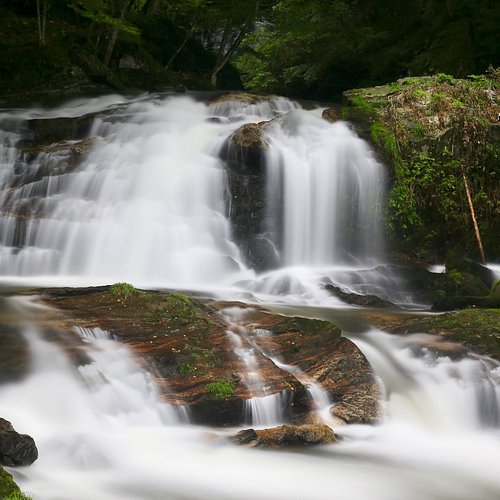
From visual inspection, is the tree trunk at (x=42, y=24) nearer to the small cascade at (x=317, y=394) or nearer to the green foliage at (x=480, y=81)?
the green foliage at (x=480, y=81)

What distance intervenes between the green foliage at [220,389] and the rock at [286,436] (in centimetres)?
44

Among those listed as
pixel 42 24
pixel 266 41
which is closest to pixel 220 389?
pixel 42 24

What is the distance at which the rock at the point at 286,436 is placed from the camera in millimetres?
5125

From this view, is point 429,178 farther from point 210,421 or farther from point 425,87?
point 210,421

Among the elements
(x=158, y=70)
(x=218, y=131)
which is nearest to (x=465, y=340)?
(x=218, y=131)

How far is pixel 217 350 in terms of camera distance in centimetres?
612

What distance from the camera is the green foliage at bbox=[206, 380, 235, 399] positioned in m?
5.55

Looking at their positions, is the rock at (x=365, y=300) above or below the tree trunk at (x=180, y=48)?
below

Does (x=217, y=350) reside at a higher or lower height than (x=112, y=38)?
lower

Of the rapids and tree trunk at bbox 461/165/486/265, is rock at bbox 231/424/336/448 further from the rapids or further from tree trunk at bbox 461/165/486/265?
tree trunk at bbox 461/165/486/265

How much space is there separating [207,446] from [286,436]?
627 millimetres

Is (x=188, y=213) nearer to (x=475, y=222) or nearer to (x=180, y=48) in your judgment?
(x=475, y=222)

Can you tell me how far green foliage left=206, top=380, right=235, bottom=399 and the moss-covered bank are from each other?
7091 mm

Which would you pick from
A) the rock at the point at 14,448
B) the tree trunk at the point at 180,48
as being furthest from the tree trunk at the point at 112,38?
the rock at the point at 14,448
